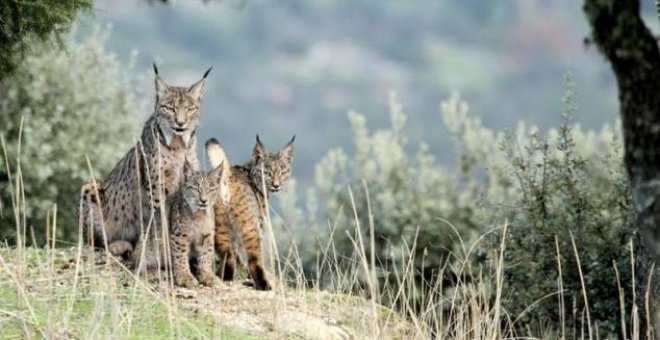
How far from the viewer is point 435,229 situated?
21.9 meters

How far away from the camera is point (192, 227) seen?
1170 cm

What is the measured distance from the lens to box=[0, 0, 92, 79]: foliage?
14.3 metres

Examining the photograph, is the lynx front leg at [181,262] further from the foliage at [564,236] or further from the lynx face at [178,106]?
the foliage at [564,236]

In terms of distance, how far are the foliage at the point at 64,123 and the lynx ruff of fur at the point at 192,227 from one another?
12013mm

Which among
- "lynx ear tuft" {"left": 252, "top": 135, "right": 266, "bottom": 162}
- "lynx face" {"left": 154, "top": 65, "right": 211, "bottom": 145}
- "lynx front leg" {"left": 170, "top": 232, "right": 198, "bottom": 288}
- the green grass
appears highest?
"lynx face" {"left": 154, "top": 65, "right": 211, "bottom": 145}

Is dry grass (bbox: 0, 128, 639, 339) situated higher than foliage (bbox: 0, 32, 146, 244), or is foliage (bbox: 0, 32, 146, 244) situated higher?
foliage (bbox: 0, 32, 146, 244)

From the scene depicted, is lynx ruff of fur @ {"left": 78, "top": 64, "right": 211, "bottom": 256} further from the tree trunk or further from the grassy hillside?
the tree trunk

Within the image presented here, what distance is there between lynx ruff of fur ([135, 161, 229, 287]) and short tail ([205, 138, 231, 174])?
1.51 feet

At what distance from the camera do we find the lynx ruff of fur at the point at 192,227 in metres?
11.4

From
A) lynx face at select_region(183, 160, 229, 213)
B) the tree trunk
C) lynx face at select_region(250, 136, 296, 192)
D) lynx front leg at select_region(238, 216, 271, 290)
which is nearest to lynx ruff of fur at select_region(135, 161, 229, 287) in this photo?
lynx face at select_region(183, 160, 229, 213)

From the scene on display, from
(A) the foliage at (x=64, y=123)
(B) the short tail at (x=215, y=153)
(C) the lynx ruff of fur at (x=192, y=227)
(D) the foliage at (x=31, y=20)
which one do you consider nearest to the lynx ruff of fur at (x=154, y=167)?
(C) the lynx ruff of fur at (x=192, y=227)

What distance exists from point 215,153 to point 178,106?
3.65 ft

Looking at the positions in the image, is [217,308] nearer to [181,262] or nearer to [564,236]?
[181,262]

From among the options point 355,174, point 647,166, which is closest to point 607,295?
point 355,174
